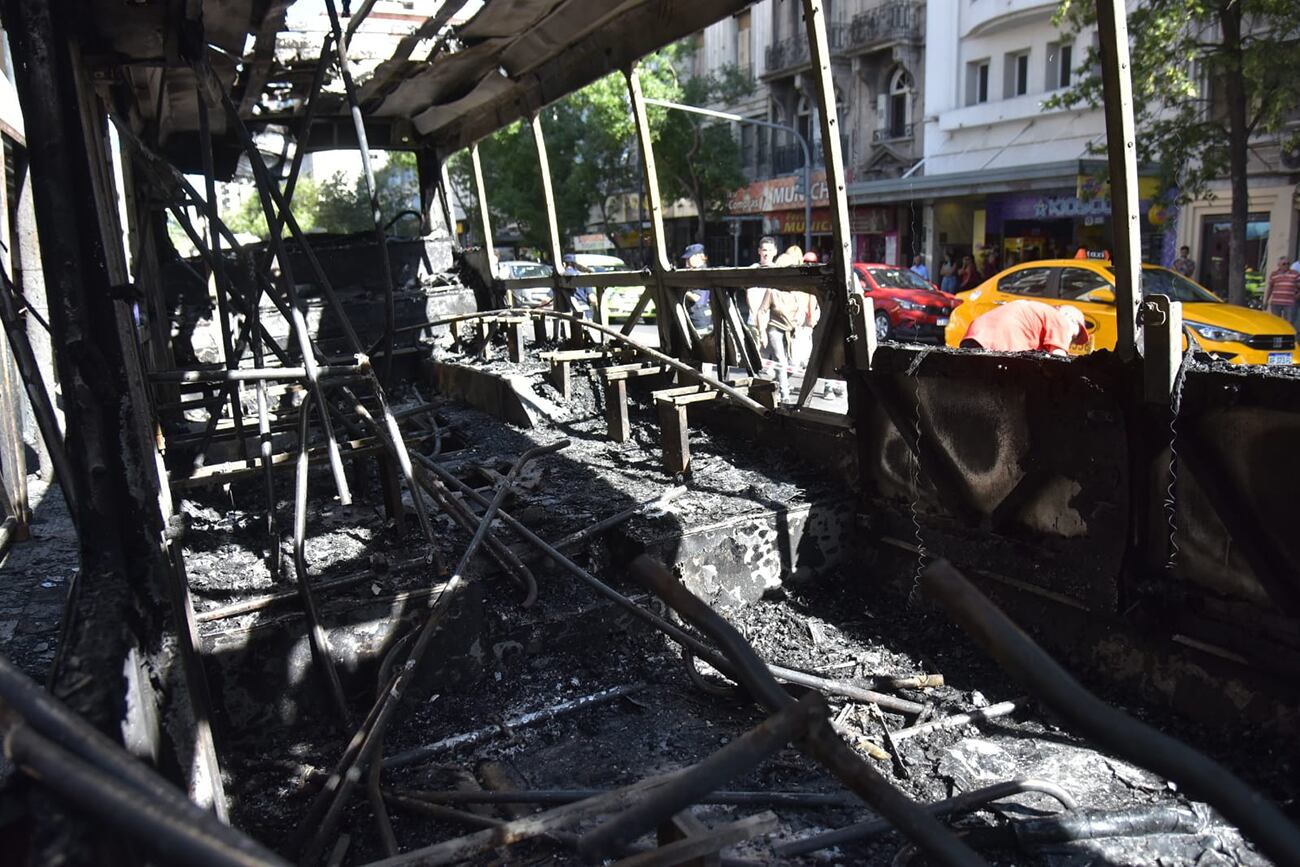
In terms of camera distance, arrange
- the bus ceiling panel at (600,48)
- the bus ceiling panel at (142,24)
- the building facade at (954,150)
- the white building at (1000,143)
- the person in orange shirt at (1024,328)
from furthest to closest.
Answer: the white building at (1000,143) < the building facade at (954,150) < the person in orange shirt at (1024,328) < the bus ceiling panel at (600,48) < the bus ceiling panel at (142,24)

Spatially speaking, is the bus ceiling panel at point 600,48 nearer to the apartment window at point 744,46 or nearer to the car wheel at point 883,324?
the car wheel at point 883,324

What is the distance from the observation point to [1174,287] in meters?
11.8

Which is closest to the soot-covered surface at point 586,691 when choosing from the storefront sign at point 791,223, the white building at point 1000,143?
the white building at point 1000,143

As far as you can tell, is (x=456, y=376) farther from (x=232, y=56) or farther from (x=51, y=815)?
(x=51, y=815)

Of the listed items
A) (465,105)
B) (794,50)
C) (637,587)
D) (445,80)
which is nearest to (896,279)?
(465,105)

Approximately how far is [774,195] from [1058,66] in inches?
390

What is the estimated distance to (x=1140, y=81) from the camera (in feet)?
47.2

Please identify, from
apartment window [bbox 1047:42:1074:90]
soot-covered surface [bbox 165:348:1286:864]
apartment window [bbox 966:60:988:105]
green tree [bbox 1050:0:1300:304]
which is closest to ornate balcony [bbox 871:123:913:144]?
apartment window [bbox 966:60:988:105]

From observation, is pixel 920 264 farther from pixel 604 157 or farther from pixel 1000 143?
pixel 604 157

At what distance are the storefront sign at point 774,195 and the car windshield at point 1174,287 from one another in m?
17.7

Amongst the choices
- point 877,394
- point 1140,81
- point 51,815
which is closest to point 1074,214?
point 1140,81

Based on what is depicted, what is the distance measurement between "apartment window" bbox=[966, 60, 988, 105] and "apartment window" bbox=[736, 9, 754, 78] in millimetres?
9738

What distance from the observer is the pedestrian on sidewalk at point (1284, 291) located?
48.8 ft

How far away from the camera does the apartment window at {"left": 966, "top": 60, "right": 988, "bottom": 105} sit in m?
26.2
